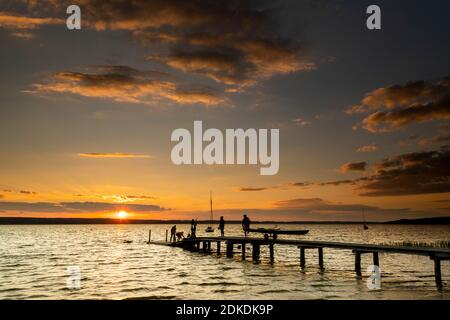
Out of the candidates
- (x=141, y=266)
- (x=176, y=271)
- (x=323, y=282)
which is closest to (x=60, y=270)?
(x=141, y=266)

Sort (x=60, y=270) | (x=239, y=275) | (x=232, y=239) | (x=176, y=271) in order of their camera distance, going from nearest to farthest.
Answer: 1. (x=239, y=275)
2. (x=176, y=271)
3. (x=60, y=270)
4. (x=232, y=239)

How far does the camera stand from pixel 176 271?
1395 inches

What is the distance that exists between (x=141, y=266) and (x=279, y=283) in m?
16.3

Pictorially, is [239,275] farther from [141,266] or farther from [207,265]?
[141,266]

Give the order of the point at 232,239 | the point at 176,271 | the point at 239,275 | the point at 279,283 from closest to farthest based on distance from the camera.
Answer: the point at 279,283
the point at 239,275
the point at 176,271
the point at 232,239

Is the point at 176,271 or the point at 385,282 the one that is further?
the point at 176,271
